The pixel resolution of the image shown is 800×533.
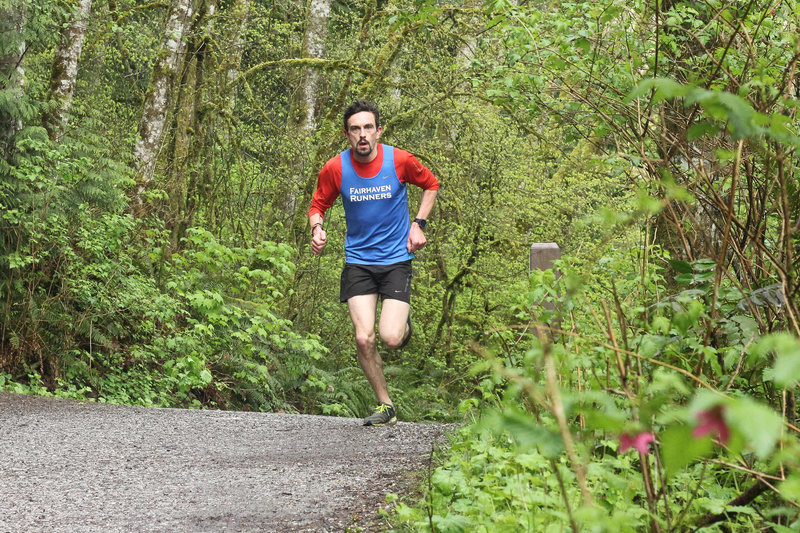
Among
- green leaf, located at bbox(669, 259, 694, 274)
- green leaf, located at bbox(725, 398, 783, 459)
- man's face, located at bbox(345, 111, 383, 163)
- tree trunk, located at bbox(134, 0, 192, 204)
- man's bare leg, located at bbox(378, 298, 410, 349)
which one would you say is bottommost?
man's bare leg, located at bbox(378, 298, 410, 349)

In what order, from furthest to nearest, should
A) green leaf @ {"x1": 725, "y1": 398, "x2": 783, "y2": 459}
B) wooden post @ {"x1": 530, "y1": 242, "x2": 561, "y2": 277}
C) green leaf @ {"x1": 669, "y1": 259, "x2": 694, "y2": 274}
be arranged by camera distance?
1. wooden post @ {"x1": 530, "y1": 242, "x2": 561, "y2": 277}
2. green leaf @ {"x1": 669, "y1": 259, "x2": 694, "y2": 274}
3. green leaf @ {"x1": 725, "y1": 398, "x2": 783, "y2": 459}

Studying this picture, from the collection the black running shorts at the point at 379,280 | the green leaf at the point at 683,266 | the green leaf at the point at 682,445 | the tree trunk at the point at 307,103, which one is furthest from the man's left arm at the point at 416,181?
the tree trunk at the point at 307,103

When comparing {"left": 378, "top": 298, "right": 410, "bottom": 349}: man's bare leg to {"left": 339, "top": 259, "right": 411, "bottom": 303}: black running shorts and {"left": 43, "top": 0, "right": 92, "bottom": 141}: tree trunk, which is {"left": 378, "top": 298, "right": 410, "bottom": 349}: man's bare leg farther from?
{"left": 43, "top": 0, "right": 92, "bottom": 141}: tree trunk

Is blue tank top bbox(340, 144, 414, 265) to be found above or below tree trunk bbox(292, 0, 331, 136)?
below

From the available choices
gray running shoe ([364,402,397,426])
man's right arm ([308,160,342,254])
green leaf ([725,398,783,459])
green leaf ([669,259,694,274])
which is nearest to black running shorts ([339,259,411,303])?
man's right arm ([308,160,342,254])

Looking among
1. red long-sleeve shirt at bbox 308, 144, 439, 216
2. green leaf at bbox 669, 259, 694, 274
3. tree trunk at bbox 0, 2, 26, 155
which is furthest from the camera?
tree trunk at bbox 0, 2, 26, 155

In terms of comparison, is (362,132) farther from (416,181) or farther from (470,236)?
(470,236)

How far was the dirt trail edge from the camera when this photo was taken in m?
4.42

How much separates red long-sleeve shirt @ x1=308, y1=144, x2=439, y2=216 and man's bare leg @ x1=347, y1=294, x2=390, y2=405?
82 cm

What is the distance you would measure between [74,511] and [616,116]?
151 inches

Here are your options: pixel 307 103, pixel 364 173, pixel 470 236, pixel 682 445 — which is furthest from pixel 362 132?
pixel 307 103

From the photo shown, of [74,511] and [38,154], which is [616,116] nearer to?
[74,511]

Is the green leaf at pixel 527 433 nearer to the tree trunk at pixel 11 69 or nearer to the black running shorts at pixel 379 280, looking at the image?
the black running shorts at pixel 379 280

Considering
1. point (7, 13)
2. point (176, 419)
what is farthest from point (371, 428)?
point (7, 13)
